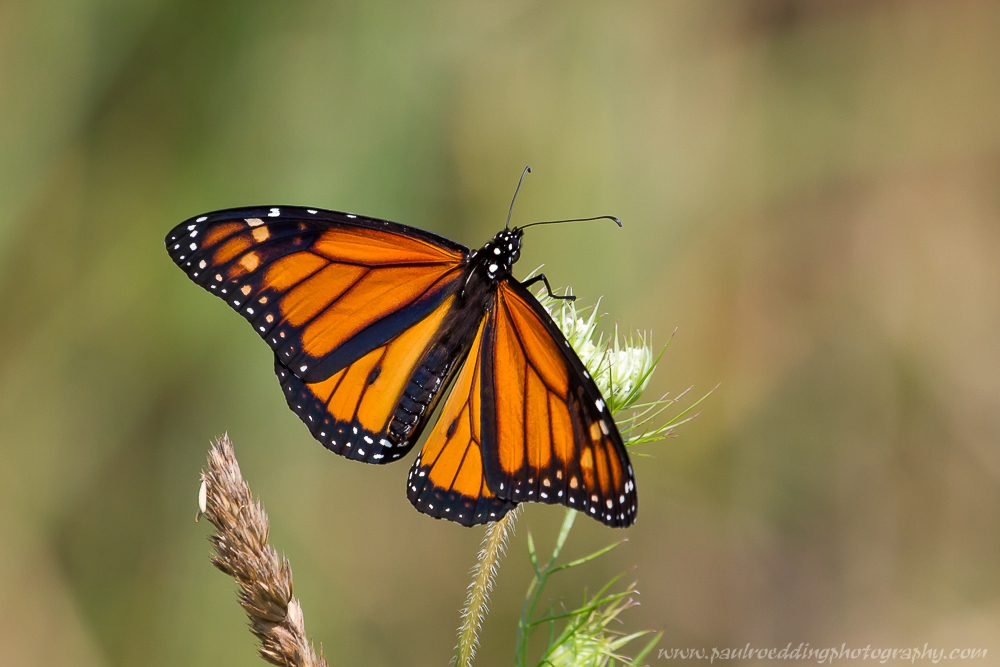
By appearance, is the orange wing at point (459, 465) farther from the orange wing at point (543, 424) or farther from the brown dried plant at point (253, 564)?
the brown dried plant at point (253, 564)

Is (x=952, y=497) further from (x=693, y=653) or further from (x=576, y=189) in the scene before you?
(x=576, y=189)

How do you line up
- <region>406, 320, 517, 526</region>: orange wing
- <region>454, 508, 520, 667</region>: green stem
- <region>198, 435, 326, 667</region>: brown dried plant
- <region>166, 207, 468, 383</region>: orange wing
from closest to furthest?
<region>198, 435, 326, 667</region>: brown dried plant < <region>454, 508, 520, 667</region>: green stem < <region>406, 320, 517, 526</region>: orange wing < <region>166, 207, 468, 383</region>: orange wing

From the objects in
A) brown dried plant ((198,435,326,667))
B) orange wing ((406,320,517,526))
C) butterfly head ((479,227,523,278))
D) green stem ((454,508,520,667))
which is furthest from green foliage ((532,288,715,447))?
brown dried plant ((198,435,326,667))

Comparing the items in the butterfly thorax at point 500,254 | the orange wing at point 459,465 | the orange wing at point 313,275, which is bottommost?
the orange wing at point 459,465

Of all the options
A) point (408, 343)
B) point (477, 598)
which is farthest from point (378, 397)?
point (477, 598)

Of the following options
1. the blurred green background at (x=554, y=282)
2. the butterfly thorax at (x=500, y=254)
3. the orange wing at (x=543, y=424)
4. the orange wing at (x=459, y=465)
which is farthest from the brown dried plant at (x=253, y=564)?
the blurred green background at (x=554, y=282)

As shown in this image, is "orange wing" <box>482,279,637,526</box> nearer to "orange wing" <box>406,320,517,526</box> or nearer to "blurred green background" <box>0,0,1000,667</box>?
"orange wing" <box>406,320,517,526</box>

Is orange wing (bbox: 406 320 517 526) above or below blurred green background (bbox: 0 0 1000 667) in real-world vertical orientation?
below
